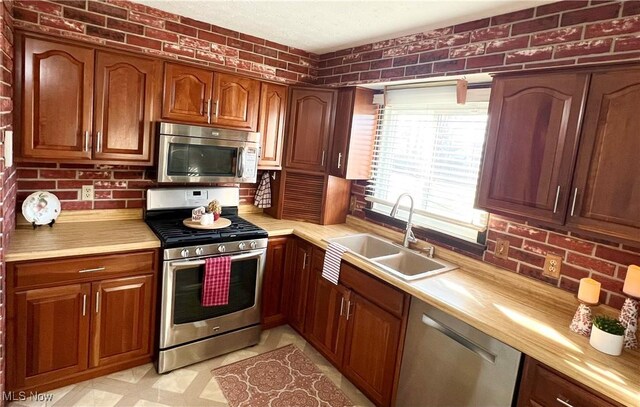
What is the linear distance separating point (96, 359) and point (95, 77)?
5.63 ft

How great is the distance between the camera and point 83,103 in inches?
85.9

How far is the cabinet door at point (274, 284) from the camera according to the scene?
2834 mm

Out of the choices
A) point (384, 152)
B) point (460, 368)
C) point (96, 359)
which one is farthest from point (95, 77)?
point (460, 368)

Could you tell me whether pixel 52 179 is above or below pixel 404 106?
below

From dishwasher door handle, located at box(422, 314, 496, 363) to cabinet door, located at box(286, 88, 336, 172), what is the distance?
1538mm

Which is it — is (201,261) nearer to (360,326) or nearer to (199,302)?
(199,302)

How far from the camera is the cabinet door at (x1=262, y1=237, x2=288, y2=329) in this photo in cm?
283

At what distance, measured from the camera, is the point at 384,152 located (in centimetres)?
297

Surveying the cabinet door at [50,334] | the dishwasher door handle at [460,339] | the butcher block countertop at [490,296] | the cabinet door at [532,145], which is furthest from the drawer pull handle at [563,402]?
the cabinet door at [50,334]

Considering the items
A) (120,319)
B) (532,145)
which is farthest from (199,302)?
(532,145)

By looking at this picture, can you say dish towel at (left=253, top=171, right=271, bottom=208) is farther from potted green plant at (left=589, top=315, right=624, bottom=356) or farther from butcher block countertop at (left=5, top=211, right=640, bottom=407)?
potted green plant at (left=589, top=315, right=624, bottom=356)

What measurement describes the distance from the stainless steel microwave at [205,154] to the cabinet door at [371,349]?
4.22 feet

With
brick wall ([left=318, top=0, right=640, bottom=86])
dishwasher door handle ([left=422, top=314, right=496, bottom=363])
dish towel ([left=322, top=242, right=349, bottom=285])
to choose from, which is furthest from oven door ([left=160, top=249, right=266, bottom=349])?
brick wall ([left=318, top=0, right=640, bottom=86])

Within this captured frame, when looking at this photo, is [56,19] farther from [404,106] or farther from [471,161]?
[471,161]
